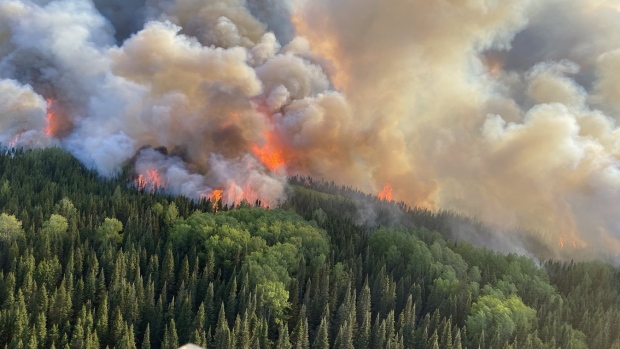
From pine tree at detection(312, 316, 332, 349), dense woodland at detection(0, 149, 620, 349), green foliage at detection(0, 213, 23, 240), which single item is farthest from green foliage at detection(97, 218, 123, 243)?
pine tree at detection(312, 316, 332, 349)

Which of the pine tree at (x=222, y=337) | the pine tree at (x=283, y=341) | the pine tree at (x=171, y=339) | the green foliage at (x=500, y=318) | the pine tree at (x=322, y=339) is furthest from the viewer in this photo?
the green foliage at (x=500, y=318)

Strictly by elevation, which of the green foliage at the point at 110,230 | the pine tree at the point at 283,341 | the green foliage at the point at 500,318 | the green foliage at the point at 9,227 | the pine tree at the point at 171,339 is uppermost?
the green foliage at the point at 110,230

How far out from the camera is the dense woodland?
120688 millimetres

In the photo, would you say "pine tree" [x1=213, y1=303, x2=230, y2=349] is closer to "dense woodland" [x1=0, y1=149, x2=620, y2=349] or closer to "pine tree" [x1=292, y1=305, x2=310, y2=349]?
"dense woodland" [x1=0, y1=149, x2=620, y2=349]

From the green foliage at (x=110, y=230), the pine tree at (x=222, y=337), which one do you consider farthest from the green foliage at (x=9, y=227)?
the pine tree at (x=222, y=337)

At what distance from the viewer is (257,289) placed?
13612 centimetres

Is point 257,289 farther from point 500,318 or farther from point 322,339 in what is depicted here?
point 500,318

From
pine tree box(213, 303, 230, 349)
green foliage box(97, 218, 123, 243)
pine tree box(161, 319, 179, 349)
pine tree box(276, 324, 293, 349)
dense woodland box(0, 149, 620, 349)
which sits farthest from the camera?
green foliage box(97, 218, 123, 243)

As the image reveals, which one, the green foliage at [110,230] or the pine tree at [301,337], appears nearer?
the pine tree at [301,337]

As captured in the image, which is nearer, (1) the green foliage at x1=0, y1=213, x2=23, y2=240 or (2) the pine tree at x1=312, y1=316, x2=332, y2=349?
(2) the pine tree at x1=312, y1=316, x2=332, y2=349

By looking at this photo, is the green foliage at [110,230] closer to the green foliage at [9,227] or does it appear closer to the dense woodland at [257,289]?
the dense woodland at [257,289]

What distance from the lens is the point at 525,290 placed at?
170750 millimetres

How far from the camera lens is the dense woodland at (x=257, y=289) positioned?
12069 cm

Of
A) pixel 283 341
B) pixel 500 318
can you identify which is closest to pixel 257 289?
pixel 283 341
